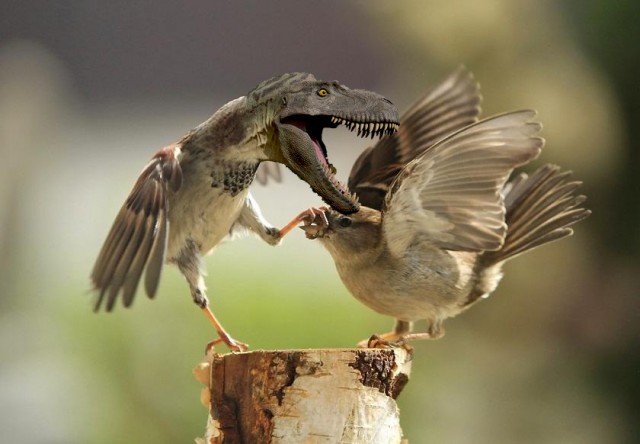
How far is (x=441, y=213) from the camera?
1837 millimetres

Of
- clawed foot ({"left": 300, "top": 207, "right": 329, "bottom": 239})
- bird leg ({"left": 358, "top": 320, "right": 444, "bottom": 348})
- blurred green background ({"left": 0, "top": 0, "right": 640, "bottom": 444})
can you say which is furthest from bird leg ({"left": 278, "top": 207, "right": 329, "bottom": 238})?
blurred green background ({"left": 0, "top": 0, "right": 640, "bottom": 444})

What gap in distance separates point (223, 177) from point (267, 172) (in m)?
0.46

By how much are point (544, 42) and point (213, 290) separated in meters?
1.53

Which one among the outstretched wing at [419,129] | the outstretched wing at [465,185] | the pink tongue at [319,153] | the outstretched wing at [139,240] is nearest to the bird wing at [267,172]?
the outstretched wing at [419,129]

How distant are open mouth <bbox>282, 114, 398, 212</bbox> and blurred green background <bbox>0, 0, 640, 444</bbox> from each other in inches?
58.1

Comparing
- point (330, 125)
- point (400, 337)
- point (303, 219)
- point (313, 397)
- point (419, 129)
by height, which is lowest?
point (313, 397)

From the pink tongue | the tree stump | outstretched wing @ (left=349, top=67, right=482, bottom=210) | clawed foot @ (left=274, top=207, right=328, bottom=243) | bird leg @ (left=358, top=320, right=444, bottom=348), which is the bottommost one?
the tree stump

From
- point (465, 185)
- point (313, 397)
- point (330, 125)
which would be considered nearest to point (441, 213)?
point (465, 185)

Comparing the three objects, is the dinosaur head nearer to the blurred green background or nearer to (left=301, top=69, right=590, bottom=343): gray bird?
(left=301, top=69, right=590, bottom=343): gray bird

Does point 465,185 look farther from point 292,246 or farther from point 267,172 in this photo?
point 292,246

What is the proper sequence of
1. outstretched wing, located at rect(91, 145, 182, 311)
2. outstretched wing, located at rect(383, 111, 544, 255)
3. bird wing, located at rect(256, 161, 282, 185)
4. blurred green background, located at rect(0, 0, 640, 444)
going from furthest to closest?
blurred green background, located at rect(0, 0, 640, 444), bird wing, located at rect(256, 161, 282, 185), outstretched wing, located at rect(383, 111, 544, 255), outstretched wing, located at rect(91, 145, 182, 311)

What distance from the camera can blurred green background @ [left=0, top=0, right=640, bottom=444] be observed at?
3254mm

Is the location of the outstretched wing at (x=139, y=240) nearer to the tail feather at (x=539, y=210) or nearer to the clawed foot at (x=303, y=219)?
the clawed foot at (x=303, y=219)

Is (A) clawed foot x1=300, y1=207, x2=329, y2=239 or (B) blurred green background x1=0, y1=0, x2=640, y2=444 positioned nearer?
(A) clawed foot x1=300, y1=207, x2=329, y2=239
